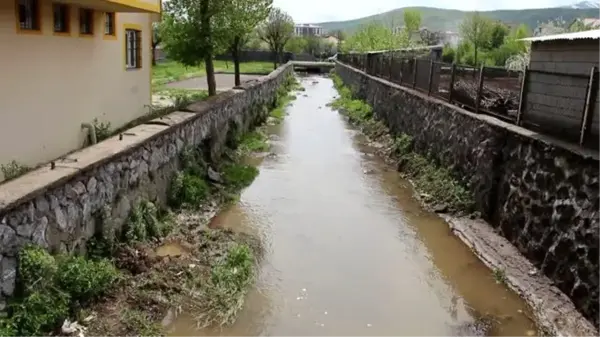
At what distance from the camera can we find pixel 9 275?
4.91m

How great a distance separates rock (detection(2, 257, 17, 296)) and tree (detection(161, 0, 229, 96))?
1317cm

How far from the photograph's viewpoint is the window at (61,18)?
11.1 m

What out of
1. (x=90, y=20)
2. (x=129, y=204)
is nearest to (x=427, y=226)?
(x=129, y=204)

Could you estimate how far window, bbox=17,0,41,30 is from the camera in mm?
9797

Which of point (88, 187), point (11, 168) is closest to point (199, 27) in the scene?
point (11, 168)

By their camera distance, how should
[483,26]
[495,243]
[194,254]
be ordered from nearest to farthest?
[194,254] → [495,243] → [483,26]

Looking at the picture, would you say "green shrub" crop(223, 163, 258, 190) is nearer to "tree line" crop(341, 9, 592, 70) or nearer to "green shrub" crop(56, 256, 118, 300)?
"green shrub" crop(56, 256, 118, 300)

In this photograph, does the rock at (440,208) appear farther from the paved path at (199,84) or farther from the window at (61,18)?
the paved path at (199,84)

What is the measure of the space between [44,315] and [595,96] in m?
6.69

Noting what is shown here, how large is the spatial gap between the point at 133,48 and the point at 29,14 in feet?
17.7

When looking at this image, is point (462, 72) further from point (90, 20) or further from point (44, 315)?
point (44, 315)

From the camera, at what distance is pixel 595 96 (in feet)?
23.5

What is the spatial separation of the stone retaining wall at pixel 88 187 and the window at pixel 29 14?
2881 mm

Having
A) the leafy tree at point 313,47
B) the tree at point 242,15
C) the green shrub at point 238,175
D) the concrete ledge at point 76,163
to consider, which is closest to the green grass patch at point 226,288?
the concrete ledge at point 76,163
